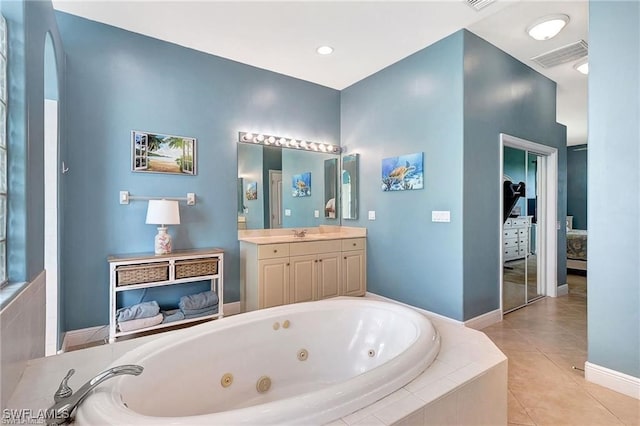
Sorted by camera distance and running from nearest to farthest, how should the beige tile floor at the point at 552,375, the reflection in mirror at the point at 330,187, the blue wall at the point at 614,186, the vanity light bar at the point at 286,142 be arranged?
1. the beige tile floor at the point at 552,375
2. the blue wall at the point at 614,186
3. the vanity light bar at the point at 286,142
4. the reflection in mirror at the point at 330,187

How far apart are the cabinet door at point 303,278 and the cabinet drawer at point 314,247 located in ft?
0.18

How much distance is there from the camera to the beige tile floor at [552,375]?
1.74m

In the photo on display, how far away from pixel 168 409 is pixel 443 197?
8.80ft

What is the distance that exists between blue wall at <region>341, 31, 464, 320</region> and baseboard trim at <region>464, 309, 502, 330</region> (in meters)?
0.17

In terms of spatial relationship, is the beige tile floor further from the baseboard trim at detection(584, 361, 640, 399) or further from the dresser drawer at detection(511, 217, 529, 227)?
the dresser drawer at detection(511, 217, 529, 227)

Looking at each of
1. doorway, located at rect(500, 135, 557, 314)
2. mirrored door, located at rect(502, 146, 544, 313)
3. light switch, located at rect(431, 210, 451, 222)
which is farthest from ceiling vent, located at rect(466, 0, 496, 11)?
light switch, located at rect(431, 210, 451, 222)

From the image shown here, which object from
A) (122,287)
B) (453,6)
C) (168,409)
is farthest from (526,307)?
(122,287)

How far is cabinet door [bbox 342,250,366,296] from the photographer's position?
370 cm

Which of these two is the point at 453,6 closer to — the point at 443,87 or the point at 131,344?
the point at 443,87

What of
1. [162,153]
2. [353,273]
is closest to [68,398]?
[162,153]

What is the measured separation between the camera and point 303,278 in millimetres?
3375

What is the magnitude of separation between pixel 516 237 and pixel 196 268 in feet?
11.4

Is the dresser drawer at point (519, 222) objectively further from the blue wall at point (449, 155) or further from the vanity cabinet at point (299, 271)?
the vanity cabinet at point (299, 271)

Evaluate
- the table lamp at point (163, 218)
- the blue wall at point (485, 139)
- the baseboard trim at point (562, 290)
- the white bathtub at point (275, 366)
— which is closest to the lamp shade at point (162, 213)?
the table lamp at point (163, 218)
